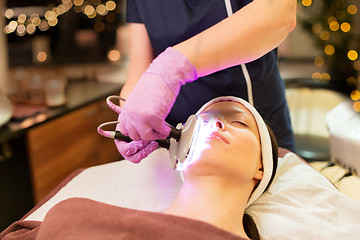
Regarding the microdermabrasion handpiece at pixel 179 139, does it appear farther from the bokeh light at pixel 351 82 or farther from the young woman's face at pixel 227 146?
the bokeh light at pixel 351 82

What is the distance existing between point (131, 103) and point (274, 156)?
0.57 metres

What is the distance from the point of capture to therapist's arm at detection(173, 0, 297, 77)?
877 millimetres

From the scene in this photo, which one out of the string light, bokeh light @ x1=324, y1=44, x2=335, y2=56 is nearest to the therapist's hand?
→ the string light

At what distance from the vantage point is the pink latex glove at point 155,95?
835 mm

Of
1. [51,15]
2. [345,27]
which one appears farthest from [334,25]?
[51,15]

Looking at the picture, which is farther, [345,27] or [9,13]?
[345,27]

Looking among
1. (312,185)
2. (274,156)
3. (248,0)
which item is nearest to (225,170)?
(274,156)

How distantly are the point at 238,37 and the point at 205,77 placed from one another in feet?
1.14

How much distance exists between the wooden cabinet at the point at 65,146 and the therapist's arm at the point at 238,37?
126 centimetres

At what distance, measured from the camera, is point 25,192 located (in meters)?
2.02

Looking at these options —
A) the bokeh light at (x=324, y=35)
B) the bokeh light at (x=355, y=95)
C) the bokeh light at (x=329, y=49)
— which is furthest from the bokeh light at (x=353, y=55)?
the bokeh light at (x=355, y=95)

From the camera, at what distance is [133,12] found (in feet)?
4.39

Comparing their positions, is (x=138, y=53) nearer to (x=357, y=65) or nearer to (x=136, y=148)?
(x=136, y=148)

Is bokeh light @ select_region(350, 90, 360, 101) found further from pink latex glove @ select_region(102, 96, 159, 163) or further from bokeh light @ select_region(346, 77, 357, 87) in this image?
pink latex glove @ select_region(102, 96, 159, 163)
